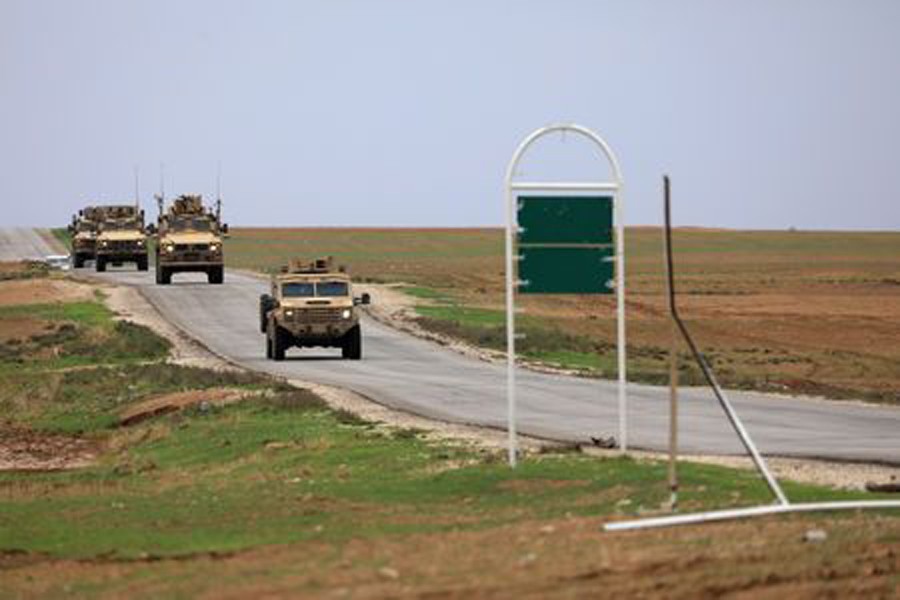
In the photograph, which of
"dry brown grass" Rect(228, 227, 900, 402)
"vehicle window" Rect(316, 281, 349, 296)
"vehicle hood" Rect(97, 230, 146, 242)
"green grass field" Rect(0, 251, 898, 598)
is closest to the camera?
"green grass field" Rect(0, 251, 898, 598)

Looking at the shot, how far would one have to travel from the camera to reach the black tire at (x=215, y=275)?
80875mm

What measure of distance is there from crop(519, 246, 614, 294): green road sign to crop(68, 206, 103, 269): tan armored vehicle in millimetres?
73672

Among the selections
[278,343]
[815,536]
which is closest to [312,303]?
[278,343]

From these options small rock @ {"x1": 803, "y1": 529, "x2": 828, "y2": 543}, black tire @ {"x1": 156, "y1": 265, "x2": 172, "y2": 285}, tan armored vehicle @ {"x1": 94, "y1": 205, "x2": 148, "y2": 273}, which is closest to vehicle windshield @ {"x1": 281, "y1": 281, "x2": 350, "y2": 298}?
black tire @ {"x1": 156, "y1": 265, "x2": 172, "y2": 285}

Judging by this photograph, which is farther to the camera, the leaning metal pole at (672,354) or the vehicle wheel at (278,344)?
the vehicle wheel at (278,344)

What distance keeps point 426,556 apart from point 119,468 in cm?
1516

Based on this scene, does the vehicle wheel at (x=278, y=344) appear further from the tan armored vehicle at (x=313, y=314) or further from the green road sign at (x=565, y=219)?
the green road sign at (x=565, y=219)

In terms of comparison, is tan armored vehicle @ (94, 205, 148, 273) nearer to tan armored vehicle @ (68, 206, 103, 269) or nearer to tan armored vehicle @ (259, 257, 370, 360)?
tan armored vehicle @ (68, 206, 103, 269)

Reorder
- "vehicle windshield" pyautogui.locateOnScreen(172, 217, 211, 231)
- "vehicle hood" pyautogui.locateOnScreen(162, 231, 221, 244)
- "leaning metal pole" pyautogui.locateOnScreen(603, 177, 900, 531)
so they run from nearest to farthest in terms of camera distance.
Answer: "leaning metal pole" pyautogui.locateOnScreen(603, 177, 900, 531)
"vehicle hood" pyautogui.locateOnScreen(162, 231, 221, 244)
"vehicle windshield" pyautogui.locateOnScreen(172, 217, 211, 231)

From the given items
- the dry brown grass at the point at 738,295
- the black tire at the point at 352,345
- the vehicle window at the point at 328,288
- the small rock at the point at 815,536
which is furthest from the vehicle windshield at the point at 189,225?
the small rock at the point at 815,536

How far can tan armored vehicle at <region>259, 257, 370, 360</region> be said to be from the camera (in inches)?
2005

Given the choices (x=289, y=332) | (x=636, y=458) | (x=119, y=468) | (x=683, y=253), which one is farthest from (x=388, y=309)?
(x=683, y=253)

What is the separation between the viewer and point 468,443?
2959 cm

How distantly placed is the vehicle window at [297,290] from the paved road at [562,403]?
5.09 feet
